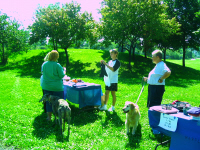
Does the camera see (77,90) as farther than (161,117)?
Yes

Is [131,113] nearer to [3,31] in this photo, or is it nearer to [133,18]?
[133,18]

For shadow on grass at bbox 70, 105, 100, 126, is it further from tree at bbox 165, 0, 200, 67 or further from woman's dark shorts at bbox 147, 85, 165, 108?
tree at bbox 165, 0, 200, 67

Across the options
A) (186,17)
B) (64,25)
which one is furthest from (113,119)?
(186,17)

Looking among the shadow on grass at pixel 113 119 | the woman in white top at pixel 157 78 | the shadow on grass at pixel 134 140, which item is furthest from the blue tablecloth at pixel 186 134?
the shadow on grass at pixel 113 119

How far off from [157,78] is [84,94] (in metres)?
2.57

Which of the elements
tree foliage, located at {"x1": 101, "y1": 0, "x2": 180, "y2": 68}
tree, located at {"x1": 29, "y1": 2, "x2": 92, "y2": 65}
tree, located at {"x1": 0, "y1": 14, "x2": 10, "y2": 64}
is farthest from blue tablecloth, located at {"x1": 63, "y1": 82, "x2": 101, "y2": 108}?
tree, located at {"x1": 0, "y1": 14, "x2": 10, "y2": 64}

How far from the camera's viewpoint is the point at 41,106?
6.73 metres

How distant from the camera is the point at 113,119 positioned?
5438mm

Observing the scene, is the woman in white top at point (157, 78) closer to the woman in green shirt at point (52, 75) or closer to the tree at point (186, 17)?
the woman in green shirt at point (52, 75)

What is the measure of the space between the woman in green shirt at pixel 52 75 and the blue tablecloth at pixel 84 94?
0.77 metres

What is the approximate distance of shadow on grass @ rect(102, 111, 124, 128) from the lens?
506cm

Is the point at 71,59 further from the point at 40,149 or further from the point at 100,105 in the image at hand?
the point at 40,149

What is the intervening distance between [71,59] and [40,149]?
20941mm

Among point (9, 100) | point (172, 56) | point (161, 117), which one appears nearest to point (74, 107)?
point (9, 100)
